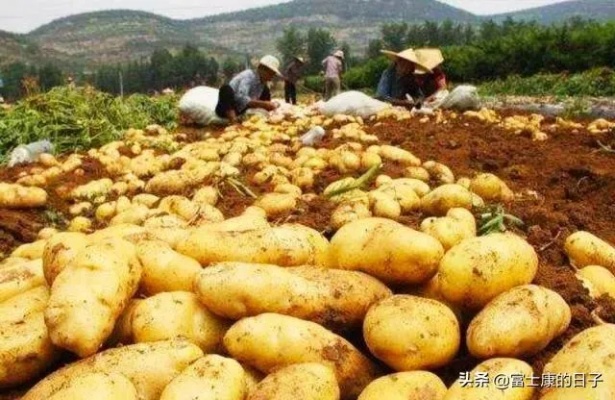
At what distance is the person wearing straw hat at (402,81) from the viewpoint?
9938mm

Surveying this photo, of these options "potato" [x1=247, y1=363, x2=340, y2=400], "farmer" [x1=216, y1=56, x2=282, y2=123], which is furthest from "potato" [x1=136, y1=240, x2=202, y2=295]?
"farmer" [x1=216, y1=56, x2=282, y2=123]

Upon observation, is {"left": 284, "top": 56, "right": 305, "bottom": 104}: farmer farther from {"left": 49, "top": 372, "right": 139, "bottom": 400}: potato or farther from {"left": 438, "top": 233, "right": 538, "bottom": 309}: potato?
{"left": 49, "top": 372, "right": 139, "bottom": 400}: potato

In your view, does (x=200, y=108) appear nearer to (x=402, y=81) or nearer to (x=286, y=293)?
(x=402, y=81)

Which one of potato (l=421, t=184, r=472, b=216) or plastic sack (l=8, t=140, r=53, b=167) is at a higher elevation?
potato (l=421, t=184, r=472, b=216)

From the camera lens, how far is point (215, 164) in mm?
5457

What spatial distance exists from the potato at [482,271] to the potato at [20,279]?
64.9 inches

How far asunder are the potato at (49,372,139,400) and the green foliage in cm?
612

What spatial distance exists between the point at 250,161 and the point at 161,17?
19655 cm

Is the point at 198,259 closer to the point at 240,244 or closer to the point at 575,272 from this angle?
the point at 240,244

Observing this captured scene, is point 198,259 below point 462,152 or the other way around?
the other way around

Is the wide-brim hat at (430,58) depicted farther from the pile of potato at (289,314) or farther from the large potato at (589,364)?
the large potato at (589,364)

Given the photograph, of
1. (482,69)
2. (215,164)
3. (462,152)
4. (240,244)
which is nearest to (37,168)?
(215,164)

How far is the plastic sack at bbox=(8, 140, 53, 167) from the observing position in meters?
6.76

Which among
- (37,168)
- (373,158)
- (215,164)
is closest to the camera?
(373,158)
